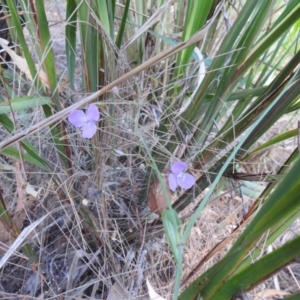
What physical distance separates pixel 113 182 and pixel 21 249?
0.54 feet

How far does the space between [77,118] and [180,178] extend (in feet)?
0.53

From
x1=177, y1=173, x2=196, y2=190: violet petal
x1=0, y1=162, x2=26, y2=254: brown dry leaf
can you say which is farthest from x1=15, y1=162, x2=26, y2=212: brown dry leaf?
x1=177, y1=173, x2=196, y2=190: violet petal

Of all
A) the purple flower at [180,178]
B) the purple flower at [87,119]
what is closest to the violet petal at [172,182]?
the purple flower at [180,178]

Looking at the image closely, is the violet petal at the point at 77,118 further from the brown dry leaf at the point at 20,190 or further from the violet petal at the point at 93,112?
the brown dry leaf at the point at 20,190

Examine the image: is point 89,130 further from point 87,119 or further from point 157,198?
point 157,198

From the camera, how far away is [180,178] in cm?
59

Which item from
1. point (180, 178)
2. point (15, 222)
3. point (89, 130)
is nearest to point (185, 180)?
point (180, 178)

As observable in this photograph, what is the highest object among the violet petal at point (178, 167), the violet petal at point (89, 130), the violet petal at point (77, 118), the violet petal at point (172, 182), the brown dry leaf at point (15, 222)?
the violet petal at point (77, 118)

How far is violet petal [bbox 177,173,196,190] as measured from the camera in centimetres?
58

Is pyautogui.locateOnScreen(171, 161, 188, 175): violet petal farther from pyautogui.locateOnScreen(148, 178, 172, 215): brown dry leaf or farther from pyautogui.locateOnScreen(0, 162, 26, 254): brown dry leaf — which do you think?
pyautogui.locateOnScreen(0, 162, 26, 254): brown dry leaf

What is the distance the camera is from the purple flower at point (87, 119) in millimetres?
524

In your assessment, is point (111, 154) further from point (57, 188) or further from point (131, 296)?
point (131, 296)

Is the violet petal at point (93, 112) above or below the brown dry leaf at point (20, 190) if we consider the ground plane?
above

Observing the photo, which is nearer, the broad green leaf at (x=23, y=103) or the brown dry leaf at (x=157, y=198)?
the broad green leaf at (x=23, y=103)
